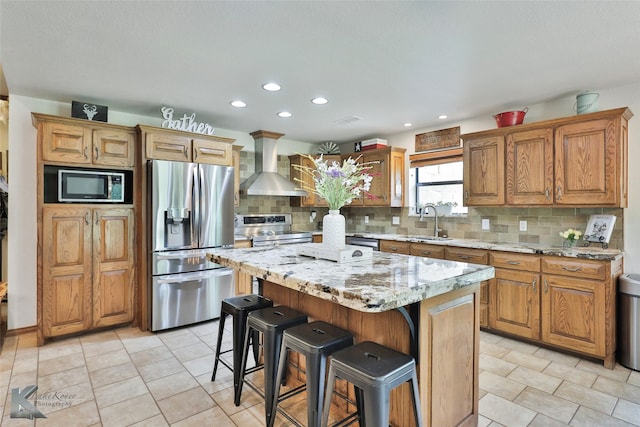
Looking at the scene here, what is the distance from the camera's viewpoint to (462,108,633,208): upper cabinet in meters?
2.94

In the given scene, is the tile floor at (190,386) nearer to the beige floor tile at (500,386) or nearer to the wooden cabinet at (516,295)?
the beige floor tile at (500,386)

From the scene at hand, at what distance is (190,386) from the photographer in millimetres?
2479

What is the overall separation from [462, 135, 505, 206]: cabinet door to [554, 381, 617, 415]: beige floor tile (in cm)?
182

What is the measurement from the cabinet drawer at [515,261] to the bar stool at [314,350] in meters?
2.27

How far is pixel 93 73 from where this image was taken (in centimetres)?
280

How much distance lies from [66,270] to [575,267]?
469cm

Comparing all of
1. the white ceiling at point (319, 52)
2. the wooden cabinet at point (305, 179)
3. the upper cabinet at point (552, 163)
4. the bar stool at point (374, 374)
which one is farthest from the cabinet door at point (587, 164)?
the wooden cabinet at point (305, 179)

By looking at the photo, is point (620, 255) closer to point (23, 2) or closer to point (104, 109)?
point (23, 2)

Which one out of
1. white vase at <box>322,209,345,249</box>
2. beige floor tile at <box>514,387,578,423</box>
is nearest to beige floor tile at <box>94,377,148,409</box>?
white vase at <box>322,209,345,249</box>

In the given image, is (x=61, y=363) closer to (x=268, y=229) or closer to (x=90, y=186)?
(x=90, y=186)

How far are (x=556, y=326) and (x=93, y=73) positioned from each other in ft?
14.9

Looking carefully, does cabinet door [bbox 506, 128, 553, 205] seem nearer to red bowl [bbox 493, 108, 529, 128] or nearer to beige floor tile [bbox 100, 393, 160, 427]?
red bowl [bbox 493, 108, 529, 128]

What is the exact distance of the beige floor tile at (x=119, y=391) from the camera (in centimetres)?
229

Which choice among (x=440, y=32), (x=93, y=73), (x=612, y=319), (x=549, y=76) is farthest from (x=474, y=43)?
(x=93, y=73)
